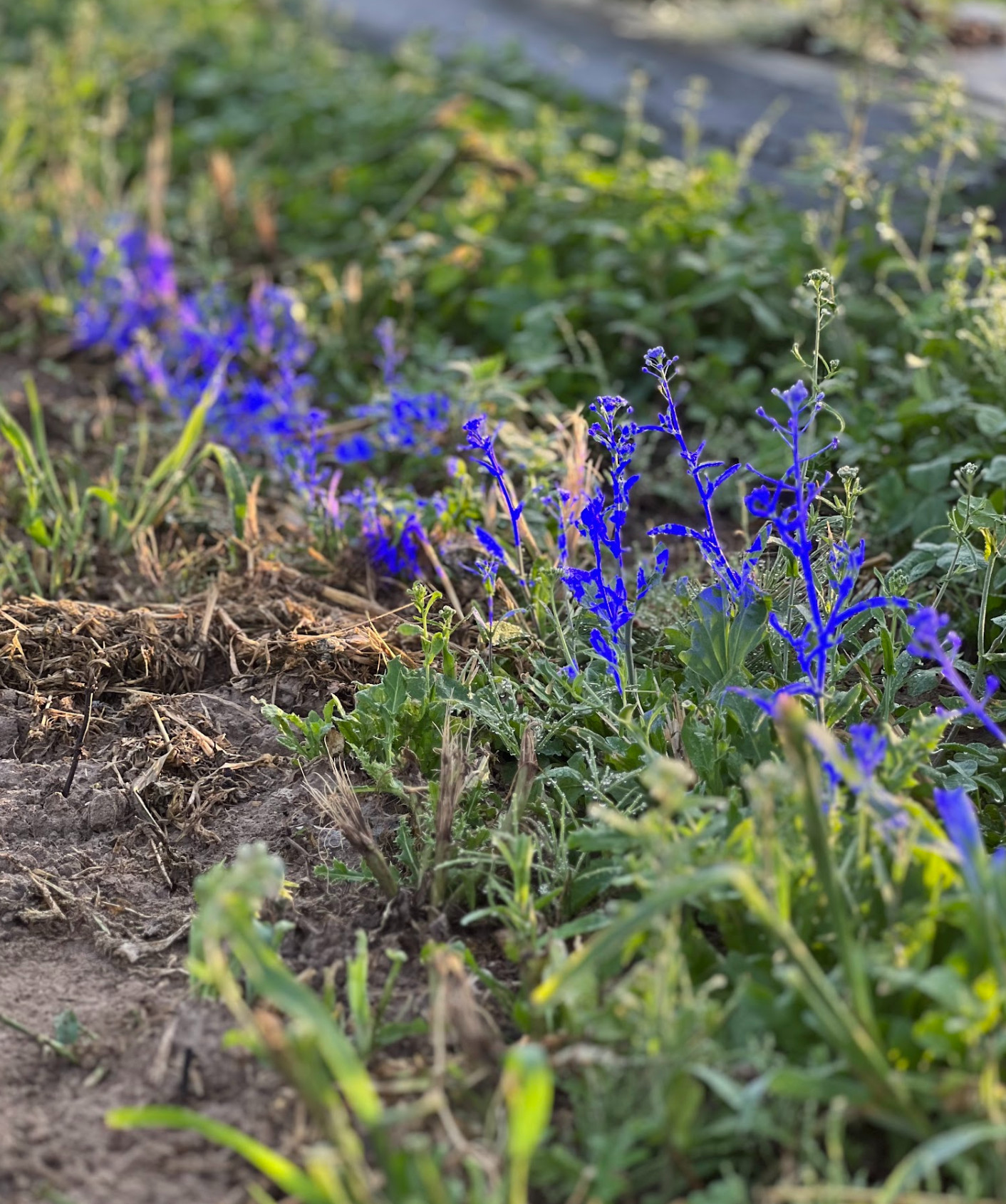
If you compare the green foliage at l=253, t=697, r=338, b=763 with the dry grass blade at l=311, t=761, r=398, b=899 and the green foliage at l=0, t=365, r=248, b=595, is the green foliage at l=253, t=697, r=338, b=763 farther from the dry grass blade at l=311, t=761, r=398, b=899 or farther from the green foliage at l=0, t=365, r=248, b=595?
the green foliage at l=0, t=365, r=248, b=595

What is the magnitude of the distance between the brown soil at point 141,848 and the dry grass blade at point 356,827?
0.06 m

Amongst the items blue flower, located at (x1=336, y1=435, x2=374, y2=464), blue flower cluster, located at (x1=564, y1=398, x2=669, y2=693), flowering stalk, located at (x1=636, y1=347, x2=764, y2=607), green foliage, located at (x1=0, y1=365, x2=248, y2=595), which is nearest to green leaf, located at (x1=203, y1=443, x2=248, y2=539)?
green foliage, located at (x1=0, y1=365, x2=248, y2=595)

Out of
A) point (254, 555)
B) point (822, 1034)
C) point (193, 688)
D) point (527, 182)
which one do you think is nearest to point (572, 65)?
point (527, 182)

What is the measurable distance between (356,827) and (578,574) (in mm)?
515

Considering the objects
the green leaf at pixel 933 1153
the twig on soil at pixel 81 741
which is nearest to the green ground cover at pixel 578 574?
the green leaf at pixel 933 1153

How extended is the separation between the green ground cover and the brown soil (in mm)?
68

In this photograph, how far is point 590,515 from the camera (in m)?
2.00

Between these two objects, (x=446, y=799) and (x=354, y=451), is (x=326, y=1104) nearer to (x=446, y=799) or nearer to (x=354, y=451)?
(x=446, y=799)

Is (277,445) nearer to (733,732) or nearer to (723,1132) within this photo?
(733,732)

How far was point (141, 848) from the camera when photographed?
80.2 inches

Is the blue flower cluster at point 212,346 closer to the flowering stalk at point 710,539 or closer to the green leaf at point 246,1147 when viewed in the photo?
the flowering stalk at point 710,539

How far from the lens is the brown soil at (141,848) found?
1516mm

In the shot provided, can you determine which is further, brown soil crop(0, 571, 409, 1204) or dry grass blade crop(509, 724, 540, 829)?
dry grass blade crop(509, 724, 540, 829)

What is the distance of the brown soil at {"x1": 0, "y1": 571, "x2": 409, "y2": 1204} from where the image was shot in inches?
59.7
